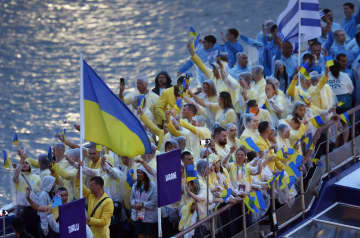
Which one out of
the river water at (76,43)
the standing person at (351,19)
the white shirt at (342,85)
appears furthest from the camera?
the river water at (76,43)

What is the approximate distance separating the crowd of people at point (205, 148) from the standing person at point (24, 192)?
0.01 metres

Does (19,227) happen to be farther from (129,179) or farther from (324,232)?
(324,232)

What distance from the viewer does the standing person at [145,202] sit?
9.50 meters

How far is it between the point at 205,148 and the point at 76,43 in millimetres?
12136

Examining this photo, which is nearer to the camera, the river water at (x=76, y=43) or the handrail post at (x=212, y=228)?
the handrail post at (x=212, y=228)

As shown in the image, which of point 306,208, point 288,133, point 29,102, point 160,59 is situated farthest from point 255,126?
point 160,59

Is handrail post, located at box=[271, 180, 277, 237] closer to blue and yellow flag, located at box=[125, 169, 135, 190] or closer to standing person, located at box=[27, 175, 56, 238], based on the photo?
blue and yellow flag, located at box=[125, 169, 135, 190]

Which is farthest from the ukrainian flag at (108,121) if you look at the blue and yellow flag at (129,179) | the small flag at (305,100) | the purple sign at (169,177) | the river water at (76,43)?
the river water at (76,43)

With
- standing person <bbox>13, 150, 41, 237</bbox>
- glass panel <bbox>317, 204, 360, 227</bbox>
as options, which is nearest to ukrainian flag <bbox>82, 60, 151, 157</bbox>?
standing person <bbox>13, 150, 41, 237</bbox>

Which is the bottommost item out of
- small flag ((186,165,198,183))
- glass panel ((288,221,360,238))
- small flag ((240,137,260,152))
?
glass panel ((288,221,360,238))

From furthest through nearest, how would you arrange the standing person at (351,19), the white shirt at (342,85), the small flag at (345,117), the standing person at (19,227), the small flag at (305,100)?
the standing person at (351,19)
the white shirt at (342,85)
the small flag at (305,100)
the small flag at (345,117)
the standing person at (19,227)

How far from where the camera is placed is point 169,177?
28.6ft

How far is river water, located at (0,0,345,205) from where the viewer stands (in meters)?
18.0

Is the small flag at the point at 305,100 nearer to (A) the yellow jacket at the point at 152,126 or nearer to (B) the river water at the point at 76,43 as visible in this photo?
(A) the yellow jacket at the point at 152,126
